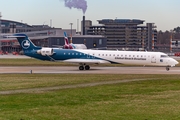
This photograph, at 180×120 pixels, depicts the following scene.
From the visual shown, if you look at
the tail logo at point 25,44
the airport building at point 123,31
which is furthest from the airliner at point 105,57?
the airport building at point 123,31

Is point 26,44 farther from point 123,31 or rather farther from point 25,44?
point 123,31

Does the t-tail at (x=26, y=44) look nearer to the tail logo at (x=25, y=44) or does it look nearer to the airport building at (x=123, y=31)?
the tail logo at (x=25, y=44)

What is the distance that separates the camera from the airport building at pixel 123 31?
187 meters

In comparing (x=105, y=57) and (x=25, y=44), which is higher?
(x=25, y=44)

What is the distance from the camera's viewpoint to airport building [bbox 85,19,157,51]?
187 m

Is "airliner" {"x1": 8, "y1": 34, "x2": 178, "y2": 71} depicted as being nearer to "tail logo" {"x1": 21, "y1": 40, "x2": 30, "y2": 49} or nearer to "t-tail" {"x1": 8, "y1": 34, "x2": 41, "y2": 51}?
"t-tail" {"x1": 8, "y1": 34, "x2": 41, "y2": 51}

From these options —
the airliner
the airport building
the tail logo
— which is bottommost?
the airliner

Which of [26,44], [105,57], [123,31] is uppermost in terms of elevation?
[123,31]

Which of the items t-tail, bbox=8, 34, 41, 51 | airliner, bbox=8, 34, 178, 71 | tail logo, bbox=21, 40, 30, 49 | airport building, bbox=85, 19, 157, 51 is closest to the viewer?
airliner, bbox=8, 34, 178, 71

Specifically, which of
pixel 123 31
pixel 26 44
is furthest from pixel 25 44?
pixel 123 31

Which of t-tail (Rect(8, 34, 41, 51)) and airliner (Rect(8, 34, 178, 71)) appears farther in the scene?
t-tail (Rect(8, 34, 41, 51))

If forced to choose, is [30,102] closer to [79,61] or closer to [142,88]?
[142,88]

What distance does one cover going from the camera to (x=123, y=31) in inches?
7505

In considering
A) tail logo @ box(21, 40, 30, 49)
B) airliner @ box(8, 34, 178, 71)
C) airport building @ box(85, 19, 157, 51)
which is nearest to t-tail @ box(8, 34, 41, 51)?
tail logo @ box(21, 40, 30, 49)
